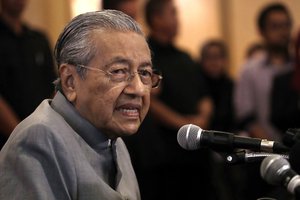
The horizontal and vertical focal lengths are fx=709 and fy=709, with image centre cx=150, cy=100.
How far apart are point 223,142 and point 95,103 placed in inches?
15.0

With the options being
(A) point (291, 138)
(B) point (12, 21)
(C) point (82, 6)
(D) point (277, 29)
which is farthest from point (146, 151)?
(C) point (82, 6)

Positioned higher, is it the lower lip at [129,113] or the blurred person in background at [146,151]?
the lower lip at [129,113]

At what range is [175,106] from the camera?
387 centimetres

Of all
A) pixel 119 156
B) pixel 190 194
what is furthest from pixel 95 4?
pixel 119 156

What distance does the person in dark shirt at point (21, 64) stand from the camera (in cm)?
332

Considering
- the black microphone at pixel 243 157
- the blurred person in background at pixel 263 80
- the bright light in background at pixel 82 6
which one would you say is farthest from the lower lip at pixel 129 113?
the bright light in background at pixel 82 6

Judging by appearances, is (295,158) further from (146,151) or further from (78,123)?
(146,151)

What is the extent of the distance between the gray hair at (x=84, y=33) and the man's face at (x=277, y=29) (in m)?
2.44

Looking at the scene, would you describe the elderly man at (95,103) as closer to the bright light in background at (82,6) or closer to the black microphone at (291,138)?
the black microphone at (291,138)

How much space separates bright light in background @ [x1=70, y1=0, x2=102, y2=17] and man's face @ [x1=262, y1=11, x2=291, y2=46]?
174 cm

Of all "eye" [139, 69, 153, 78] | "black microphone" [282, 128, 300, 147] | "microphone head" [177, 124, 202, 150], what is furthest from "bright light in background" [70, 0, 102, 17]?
"black microphone" [282, 128, 300, 147]

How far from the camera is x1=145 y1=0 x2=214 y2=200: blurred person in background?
3.83 m

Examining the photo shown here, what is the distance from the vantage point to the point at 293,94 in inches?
146

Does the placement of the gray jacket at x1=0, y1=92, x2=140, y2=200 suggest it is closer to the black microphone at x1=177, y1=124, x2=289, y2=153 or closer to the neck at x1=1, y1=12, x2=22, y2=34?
the black microphone at x1=177, y1=124, x2=289, y2=153
